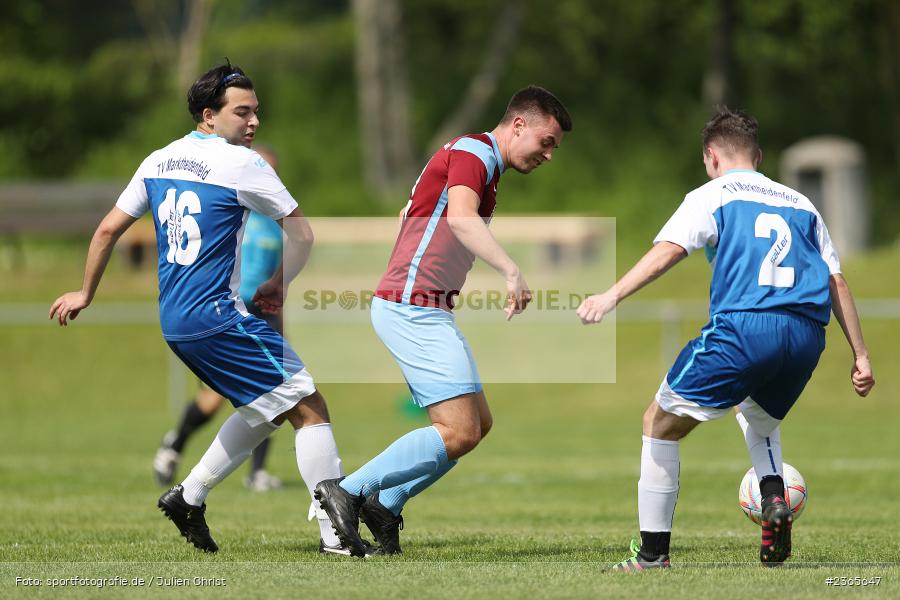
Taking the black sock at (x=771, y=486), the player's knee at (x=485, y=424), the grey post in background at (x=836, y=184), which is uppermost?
the grey post in background at (x=836, y=184)

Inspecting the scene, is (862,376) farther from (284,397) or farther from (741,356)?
(284,397)

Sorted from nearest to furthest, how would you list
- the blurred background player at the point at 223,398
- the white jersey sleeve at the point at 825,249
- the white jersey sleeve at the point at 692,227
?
the white jersey sleeve at the point at 692,227 < the white jersey sleeve at the point at 825,249 < the blurred background player at the point at 223,398

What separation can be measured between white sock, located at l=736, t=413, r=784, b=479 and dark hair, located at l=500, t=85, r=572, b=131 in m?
1.65

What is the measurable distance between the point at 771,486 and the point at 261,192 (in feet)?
8.88

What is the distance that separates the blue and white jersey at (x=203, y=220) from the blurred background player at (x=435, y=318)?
657 mm

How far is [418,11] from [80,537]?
2638 centimetres

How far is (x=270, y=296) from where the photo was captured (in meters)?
6.86

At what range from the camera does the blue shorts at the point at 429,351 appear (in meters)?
5.98

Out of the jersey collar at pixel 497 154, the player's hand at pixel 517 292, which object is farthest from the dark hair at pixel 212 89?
the player's hand at pixel 517 292

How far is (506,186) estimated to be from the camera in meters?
27.2

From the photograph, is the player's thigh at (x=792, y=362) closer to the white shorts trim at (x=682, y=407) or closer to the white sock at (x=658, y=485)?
the white shorts trim at (x=682, y=407)

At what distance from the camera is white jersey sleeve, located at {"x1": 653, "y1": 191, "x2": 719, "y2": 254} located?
5508 millimetres

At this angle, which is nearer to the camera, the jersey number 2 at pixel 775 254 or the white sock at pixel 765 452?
the jersey number 2 at pixel 775 254

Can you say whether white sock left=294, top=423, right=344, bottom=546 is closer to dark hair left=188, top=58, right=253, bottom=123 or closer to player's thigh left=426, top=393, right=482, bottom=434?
player's thigh left=426, top=393, right=482, bottom=434
